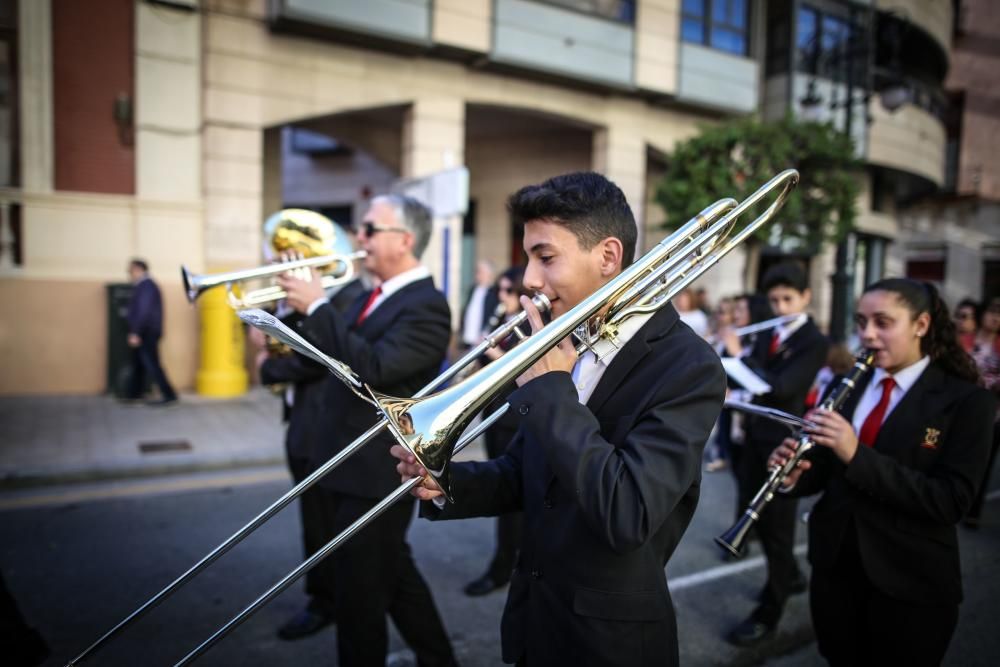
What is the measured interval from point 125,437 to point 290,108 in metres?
5.91

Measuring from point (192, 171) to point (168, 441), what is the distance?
4605 millimetres

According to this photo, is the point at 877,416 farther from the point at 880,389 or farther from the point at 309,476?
the point at 309,476

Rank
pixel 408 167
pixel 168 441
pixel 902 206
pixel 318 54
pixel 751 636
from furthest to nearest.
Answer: pixel 902 206, pixel 408 167, pixel 318 54, pixel 168 441, pixel 751 636

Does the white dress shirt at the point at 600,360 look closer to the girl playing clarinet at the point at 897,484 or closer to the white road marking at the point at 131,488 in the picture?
the girl playing clarinet at the point at 897,484

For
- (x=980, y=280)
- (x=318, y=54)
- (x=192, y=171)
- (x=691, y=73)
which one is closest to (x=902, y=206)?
(x=980, y=280)

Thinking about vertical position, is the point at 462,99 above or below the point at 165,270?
above

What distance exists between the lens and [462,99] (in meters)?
12.2

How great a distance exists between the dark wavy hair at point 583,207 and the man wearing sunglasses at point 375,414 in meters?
1.21

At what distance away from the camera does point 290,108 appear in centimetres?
1066

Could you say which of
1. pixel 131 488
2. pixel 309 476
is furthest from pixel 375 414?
pixel 131 488

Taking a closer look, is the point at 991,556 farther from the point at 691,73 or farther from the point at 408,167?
the point at 691,73

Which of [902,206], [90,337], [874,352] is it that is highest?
[902,206]

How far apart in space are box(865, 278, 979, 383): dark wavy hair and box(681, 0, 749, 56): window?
13460mm

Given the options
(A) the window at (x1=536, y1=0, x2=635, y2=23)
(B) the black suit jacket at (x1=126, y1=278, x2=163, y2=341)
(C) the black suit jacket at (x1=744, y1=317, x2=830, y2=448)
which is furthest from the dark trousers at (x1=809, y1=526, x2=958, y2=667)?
(A) the window at (x1=536, y1=0, x2=635, y2=23)
